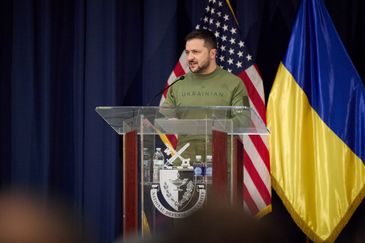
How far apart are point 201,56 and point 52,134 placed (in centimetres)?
185

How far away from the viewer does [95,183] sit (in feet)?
16.5

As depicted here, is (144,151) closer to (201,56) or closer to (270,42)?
(201,56)

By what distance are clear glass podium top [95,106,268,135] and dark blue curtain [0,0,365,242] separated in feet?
6.97

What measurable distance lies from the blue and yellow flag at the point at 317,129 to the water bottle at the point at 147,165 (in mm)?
1842

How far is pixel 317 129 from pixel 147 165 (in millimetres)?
2041

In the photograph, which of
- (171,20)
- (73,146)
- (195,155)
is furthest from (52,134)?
(195,155)

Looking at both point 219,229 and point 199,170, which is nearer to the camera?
point 219,229

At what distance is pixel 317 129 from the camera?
4.46 m

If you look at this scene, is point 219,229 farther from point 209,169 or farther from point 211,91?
point 211,91

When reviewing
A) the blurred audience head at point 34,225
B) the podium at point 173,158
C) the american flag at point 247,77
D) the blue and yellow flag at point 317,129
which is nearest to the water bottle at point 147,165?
the podium at point 173,158

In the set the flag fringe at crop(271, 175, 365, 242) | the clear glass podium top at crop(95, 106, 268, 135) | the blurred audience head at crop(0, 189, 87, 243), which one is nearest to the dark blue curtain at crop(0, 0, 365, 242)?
the flag fringe at crop(271, 175, 365, 242)

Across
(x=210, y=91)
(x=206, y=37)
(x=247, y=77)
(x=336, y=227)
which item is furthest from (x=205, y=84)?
(x=336, y=227)

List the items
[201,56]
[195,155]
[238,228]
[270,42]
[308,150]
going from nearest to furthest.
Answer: [238,228] → [195,155] → [201,56] → [308,150] → [270,42]

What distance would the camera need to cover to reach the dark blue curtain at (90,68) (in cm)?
493
